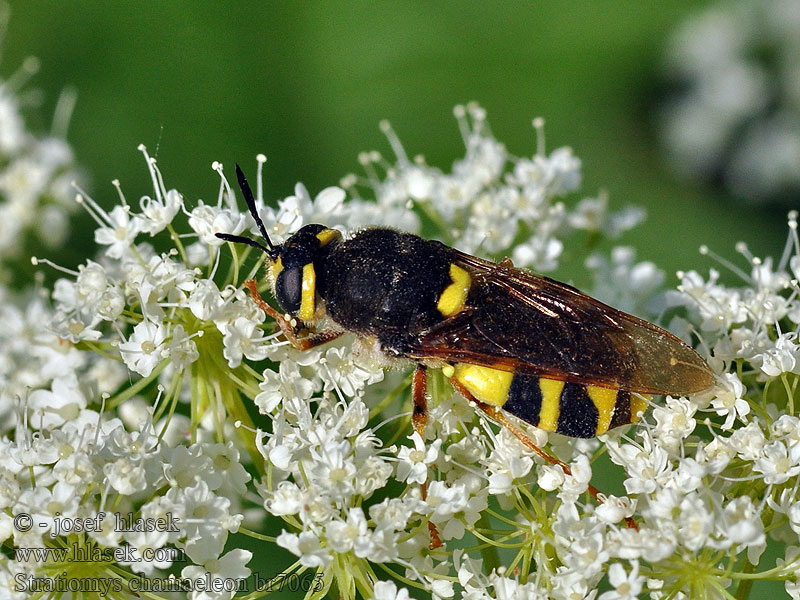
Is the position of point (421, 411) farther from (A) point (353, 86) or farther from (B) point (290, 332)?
(A) point (353, 86)

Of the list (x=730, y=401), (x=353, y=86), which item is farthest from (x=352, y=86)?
(x=730, y=401)

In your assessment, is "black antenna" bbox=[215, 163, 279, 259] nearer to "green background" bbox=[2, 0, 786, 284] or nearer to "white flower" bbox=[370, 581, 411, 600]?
"white flower" bbox=[370, 581, 411, 600]

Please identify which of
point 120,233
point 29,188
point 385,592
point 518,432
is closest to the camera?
point 385,592

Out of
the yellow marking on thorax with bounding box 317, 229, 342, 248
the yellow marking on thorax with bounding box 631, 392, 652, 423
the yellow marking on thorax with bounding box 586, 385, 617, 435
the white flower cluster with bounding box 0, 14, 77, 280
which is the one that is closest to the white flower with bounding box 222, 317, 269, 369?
the yellow marking on thorax with bounding box 317, 229, 342, 248

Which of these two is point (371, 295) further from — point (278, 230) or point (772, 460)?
point (772, 460)

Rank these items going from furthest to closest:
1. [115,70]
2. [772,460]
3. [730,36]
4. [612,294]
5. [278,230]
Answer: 1. [730,36]
2. [115,70]
3. [612,294]
4. [278,230]
5. [772,460]

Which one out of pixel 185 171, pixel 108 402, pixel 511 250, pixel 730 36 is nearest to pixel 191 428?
pixel 108 402
